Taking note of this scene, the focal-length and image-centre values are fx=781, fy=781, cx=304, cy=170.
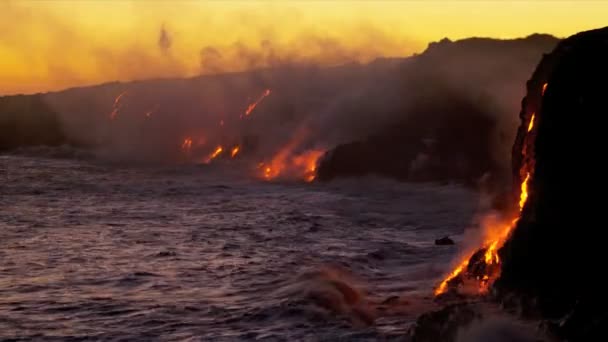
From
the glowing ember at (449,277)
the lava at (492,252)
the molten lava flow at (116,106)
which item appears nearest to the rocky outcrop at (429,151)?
the glowing ember at (449,277)

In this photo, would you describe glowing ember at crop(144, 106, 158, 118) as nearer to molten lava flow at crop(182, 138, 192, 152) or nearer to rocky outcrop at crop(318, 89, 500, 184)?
molten lava flow at crop(182, 138, 192, 152)

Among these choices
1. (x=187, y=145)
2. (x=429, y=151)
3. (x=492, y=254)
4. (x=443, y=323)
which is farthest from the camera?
(x=187, y=145)

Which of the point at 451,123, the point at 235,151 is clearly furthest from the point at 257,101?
the point at 451,123

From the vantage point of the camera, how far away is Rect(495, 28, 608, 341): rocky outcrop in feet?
39.3

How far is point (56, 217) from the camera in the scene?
33594 mm

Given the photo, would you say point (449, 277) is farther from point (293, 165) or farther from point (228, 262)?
point (293, 165)

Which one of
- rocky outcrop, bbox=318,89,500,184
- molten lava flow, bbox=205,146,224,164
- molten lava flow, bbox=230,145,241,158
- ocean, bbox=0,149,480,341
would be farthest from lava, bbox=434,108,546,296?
molten lava flow, bbox=205,146,224,164

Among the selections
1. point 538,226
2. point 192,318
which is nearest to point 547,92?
point 538,226

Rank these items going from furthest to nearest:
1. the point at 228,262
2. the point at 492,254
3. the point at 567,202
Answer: the point at 228,262
the point at 492,254
the point at 567,202

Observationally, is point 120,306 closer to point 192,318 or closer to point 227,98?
point 192,318

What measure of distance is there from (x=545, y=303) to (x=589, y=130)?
9.42 feet

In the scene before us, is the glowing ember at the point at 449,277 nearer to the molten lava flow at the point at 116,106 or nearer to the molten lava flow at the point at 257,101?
the molten lava flow at the point at 257,101

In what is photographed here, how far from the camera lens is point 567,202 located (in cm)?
1270

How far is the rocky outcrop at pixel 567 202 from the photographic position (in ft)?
39.3
